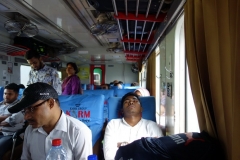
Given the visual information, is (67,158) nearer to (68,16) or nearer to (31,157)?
(31,157)

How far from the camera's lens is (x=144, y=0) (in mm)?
2096

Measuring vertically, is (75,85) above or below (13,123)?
above

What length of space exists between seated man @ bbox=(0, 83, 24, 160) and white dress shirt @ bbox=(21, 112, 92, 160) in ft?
5.08

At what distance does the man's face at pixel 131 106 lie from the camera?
2515 mm

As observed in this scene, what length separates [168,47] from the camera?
2.61 metres

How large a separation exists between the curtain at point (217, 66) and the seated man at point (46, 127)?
888 millimetres

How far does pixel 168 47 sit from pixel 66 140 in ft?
5.96

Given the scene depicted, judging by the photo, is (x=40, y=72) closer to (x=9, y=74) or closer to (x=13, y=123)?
(x=13, y=123)

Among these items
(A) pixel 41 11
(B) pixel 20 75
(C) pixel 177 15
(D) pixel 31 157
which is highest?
(A) pixel 41 11

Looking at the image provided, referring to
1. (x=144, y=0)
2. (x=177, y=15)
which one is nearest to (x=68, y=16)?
(x=144, y=0)

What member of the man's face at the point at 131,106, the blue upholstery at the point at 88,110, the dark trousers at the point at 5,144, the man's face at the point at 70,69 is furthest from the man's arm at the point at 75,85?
the man's face at the point at 131,106

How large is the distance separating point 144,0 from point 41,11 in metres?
2.18

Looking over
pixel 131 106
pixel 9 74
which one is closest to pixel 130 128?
pixel 131 106

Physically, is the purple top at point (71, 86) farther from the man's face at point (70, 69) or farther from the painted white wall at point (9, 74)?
the painted white wall at point (9, 74)
